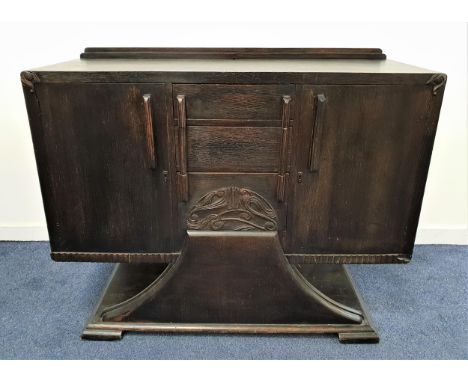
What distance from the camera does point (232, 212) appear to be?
4.26ft

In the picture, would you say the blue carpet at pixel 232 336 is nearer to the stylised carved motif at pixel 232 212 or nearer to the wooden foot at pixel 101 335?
the wooden foot at pixel 101 335

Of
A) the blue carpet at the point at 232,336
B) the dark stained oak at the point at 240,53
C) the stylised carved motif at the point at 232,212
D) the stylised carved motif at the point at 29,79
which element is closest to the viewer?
the stylised carved motif at the point at 29,79

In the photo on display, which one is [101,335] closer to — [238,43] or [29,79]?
[29,79]

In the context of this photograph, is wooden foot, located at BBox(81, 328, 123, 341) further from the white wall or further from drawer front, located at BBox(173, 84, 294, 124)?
the white wall

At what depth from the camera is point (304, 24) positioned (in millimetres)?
1676

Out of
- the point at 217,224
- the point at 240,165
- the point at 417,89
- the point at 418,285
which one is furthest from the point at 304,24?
the point at 418,285

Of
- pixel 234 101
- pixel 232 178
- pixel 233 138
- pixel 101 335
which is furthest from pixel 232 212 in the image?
pixel 101 335

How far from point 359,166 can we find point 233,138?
0.39 m

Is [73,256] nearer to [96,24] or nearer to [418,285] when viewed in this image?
[96,24]

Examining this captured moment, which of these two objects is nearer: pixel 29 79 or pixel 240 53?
pixel 29 79

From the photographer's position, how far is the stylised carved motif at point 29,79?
1.13 metres

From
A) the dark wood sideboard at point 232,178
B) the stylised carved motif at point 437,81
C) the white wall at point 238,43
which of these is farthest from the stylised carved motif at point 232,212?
the white wall at point 238,43

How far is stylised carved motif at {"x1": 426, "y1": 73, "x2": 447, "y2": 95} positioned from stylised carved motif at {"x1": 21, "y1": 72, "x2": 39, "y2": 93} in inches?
43.4

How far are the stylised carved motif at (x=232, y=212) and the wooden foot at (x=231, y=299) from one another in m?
0.03
